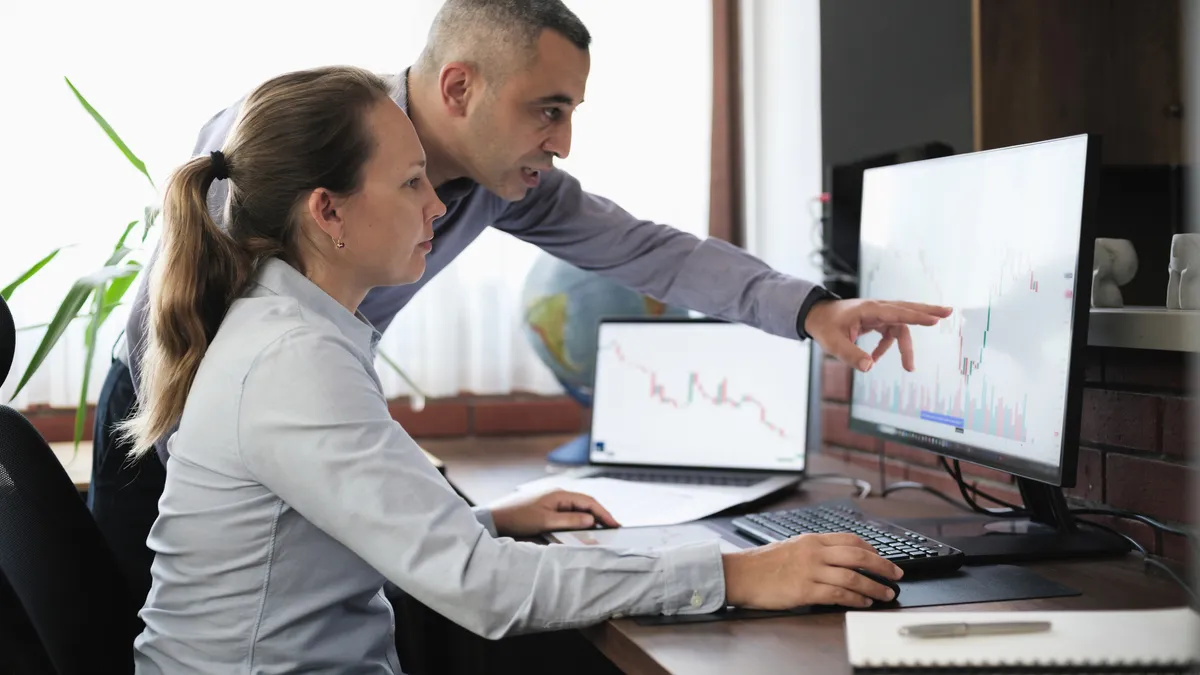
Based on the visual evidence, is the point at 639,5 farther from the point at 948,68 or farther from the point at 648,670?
the point at 648,670

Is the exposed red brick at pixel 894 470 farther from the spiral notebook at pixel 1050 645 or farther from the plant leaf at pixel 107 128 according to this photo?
the plant leaf at pixel 107 128

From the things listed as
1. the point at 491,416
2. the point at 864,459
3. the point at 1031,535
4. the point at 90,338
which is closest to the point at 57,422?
the point at 90,338

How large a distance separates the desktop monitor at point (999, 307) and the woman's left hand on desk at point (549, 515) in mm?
425

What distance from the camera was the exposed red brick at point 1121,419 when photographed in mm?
1258

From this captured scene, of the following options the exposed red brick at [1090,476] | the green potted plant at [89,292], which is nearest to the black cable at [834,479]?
the exposed red brick at [1090,476]

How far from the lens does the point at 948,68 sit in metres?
1.62

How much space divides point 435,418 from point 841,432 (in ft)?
2.79

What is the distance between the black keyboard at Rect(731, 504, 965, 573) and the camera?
1.11 m

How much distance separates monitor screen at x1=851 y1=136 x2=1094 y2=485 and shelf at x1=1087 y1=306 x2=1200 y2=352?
0.32 ft

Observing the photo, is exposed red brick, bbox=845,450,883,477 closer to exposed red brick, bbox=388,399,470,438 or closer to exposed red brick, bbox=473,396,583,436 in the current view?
exposed red brick, bbox=473,396,583,436

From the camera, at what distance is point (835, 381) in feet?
6.46

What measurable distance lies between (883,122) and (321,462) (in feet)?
3.89

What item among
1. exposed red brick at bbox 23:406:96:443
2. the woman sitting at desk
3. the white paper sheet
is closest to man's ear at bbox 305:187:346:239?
the woman sitting at desk

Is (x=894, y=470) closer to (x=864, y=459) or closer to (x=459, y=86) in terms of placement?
(x=864, y=459)
